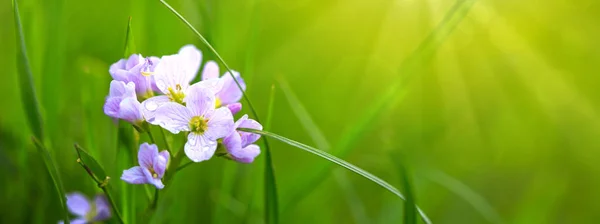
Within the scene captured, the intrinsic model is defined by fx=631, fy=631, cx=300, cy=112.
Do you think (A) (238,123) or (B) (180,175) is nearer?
(A) (238,123)

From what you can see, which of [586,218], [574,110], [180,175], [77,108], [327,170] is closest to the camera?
[327,170]

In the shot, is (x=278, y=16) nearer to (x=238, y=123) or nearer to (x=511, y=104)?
(x=511, y=104)

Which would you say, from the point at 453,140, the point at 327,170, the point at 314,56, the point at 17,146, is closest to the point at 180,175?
the point at 327,170

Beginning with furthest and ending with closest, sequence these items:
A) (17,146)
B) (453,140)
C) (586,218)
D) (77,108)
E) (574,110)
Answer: (574,110), (453,140), (586,218), (77,108), (17,146)

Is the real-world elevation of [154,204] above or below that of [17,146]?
above

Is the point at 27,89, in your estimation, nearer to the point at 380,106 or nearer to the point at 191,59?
the point at 191,59

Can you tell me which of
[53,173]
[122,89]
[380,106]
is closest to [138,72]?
[122,89]

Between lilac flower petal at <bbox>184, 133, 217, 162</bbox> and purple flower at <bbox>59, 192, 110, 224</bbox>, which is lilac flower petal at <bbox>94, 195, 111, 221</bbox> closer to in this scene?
purple flower at <bbox>59, 192, 110, 224</bbox>

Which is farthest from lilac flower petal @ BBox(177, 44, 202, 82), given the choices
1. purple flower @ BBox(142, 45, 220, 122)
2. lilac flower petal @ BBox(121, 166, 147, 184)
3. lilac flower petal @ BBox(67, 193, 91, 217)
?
lilac flower petal @ BBox(67, 193, 91, 217)

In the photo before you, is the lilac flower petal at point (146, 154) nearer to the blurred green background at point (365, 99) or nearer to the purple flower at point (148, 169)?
the purple flower at point (148, 169)
